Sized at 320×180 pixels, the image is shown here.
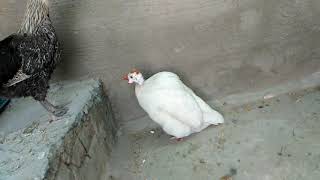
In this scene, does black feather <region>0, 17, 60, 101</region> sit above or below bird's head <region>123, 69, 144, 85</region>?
above

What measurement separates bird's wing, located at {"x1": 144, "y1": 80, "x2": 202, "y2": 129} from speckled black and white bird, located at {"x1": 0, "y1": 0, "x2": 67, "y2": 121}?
0.72 meters

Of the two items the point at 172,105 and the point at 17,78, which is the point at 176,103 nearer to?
the point at 172,105

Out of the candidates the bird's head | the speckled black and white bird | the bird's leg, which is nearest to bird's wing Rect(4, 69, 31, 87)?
the speckled black and white bird

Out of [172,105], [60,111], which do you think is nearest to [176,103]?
[172,105]

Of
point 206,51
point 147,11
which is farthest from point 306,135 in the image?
point 147,11

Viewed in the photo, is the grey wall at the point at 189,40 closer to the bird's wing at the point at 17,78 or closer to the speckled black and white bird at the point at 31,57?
the speckled black and white bird at the point at 31,57

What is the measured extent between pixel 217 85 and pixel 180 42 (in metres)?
0.56

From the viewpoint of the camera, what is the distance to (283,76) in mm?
4012

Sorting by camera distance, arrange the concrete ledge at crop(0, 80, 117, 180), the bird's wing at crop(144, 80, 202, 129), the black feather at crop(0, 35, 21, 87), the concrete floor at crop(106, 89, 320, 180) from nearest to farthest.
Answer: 1. the concrete ledge at crop(0, 80, 117, 180)
2. the black feather at crop(0, 35, 21, 87)
3. the concrete floor at crop(106, 89, 320, 180)
4. the bird's wing at crop(144, 80, 202, 129)

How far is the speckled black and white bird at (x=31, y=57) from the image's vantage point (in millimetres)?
3086

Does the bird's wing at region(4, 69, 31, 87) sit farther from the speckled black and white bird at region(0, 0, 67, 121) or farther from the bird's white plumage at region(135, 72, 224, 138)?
the bird's white plumage at region(135, 72, 224, 138)

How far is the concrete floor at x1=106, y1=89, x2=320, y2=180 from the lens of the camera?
10.7 ft

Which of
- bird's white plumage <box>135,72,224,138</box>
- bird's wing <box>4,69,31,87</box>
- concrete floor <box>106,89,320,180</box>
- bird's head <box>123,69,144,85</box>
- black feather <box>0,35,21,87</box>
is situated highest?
black feather <box>0,35,21,87</box>

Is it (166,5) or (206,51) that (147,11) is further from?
(206,51)
